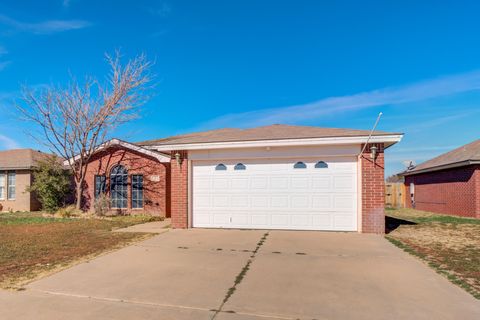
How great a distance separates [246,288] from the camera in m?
4.80

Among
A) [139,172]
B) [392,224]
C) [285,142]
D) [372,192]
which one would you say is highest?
[285,142]

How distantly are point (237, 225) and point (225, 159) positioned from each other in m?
2.16

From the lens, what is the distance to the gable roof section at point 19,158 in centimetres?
1878

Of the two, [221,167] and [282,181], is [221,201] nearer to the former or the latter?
[221,167]

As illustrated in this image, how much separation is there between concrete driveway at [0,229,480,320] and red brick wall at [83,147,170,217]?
8376mm

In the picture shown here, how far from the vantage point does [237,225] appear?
10.6 metres

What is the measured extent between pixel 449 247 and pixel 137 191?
1315 centimetres

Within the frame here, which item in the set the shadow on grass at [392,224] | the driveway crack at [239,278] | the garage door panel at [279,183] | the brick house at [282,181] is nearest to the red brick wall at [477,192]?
the shadow on grass at [392,224]

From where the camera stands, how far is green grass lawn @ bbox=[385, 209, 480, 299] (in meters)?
5.38

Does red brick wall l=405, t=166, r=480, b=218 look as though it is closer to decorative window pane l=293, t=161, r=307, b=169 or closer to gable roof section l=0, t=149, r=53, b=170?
decorative window pane l=293, t=161, r=307, b=169

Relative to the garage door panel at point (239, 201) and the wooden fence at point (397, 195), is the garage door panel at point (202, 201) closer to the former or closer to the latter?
the garage door panel at point (239, 201)

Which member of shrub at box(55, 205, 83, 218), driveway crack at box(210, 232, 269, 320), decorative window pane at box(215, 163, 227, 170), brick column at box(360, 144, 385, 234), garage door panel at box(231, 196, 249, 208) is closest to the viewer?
driveway crack at box(210, 232, 269, 320)

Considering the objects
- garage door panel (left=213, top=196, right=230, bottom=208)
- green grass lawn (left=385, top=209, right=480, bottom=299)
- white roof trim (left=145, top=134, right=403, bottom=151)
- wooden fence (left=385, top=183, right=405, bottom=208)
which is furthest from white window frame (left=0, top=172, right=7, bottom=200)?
wooden fence (left=385, top=183, right=405, bottom=208)

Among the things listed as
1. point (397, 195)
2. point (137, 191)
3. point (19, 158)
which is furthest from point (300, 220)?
point (19, 158)
